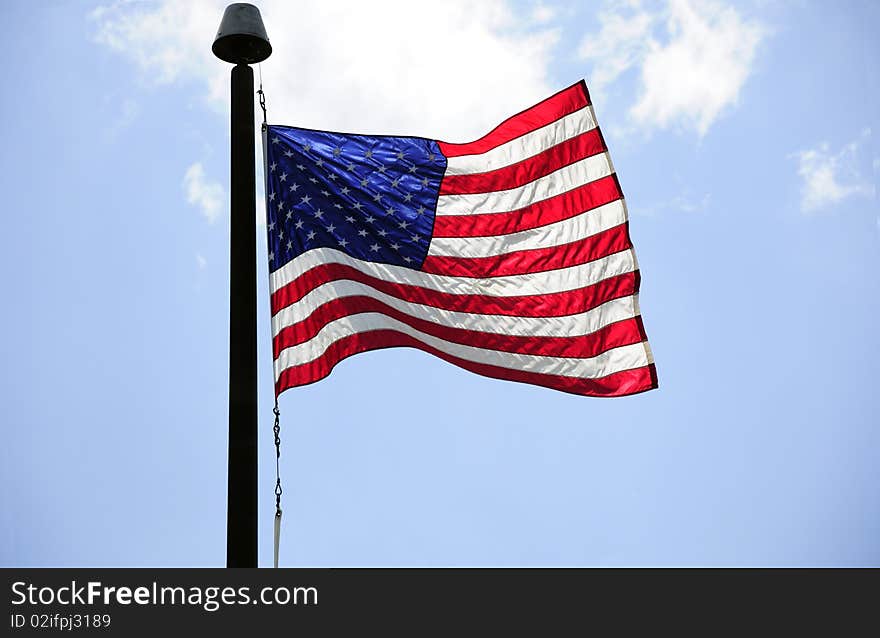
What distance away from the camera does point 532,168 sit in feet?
27.6

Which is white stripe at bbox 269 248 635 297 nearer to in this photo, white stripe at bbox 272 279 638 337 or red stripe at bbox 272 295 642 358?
white stripe at bbox 272 279 638 337

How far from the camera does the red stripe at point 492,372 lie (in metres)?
7.54

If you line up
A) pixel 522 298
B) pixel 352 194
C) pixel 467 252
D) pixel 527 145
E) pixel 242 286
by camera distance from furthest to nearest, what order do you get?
pixel 527 145 → pixel 467 252 → pixel 522 298 → pixel 352 194 → pixel 242 286

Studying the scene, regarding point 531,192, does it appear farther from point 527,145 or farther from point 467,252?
point 467,252

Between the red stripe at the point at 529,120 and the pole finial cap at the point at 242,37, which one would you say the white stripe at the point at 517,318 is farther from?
the pole finial cap at the point at 242,37

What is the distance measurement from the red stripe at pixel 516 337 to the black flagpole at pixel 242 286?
168 centimetres

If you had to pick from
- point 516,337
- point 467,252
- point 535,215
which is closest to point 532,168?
point 535,215

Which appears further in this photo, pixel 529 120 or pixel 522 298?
pixel 529 120

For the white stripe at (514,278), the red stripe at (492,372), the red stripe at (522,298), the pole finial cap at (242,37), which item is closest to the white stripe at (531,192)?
the white stripe at (514,278)

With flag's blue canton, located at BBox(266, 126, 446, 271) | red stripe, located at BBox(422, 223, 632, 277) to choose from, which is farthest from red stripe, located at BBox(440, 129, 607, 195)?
red stripe, located at BBox(422, 223, 632, 277)

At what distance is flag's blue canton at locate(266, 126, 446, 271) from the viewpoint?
7719 millimetres

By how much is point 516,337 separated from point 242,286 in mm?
2911

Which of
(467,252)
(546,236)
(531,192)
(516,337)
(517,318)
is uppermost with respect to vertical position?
(531,192)
